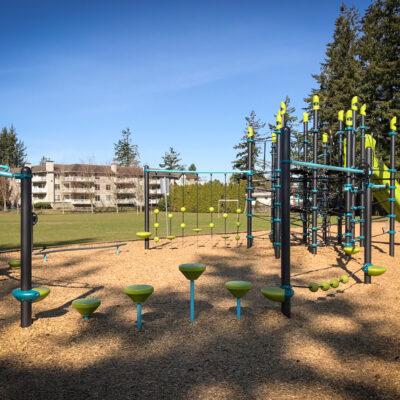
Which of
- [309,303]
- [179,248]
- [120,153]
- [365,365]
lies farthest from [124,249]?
[120,153]

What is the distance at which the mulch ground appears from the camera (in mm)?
3053

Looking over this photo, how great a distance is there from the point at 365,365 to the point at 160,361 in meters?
1.83

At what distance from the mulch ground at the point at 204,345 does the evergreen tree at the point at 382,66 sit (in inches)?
1030

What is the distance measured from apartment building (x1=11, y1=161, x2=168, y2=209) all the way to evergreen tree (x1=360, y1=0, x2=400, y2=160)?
1837 inches

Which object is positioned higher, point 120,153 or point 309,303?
point 120,153

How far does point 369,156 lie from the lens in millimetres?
7676

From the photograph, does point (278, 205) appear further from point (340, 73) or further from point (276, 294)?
point (340, 73)

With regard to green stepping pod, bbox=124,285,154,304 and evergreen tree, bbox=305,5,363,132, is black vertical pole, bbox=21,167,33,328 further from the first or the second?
evergreen tree, bbox=305,5,363,132

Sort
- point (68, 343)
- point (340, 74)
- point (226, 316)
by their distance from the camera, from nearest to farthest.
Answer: point (68, 343) → point (226, 316) → point (340, 74)

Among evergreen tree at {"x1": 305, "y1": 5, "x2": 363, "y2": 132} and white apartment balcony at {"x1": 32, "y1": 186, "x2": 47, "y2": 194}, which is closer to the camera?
evergreen tree at {"x1": 305, "y1": 5, "x2": 363, "y2": 132}

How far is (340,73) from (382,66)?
6608 millimetres

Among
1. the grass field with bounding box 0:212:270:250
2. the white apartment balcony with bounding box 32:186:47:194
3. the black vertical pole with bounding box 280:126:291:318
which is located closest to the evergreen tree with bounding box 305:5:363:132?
the grass field with bounding box 0:212:270:250

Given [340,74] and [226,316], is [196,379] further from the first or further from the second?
[340,74]

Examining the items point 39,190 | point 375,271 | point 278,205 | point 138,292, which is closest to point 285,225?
point 138,292
